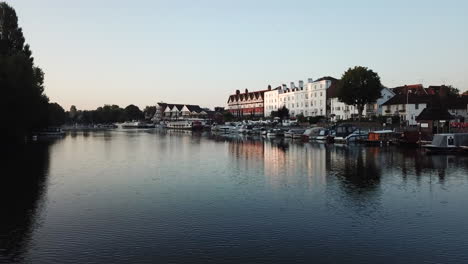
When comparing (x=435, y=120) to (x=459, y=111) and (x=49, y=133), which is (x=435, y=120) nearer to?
(x=459, y=111)

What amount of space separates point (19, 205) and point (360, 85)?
7432cm

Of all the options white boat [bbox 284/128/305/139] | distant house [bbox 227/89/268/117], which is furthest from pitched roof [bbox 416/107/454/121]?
distant house [bbox 227/89/268/117]

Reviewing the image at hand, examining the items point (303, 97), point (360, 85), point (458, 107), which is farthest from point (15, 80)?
point (303, 97)

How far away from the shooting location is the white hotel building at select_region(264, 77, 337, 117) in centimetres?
11138

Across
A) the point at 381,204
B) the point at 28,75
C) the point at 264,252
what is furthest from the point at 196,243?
the point at 28,75

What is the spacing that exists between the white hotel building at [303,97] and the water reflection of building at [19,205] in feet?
280

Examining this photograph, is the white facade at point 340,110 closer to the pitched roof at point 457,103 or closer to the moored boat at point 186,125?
the pitched roof at point 457,103

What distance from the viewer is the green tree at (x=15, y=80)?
169 ft

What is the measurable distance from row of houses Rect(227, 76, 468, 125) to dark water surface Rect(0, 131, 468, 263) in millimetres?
52910

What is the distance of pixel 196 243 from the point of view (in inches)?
569

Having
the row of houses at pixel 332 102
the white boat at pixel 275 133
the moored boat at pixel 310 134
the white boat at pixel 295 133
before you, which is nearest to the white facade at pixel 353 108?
the row of houses at pixel 332 102

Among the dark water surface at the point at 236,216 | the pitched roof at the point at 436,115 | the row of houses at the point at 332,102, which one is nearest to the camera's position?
the dark water surface at the point at 236,216

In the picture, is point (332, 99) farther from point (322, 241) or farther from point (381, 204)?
point (322, 241)

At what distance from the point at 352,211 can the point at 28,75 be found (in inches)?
2129
